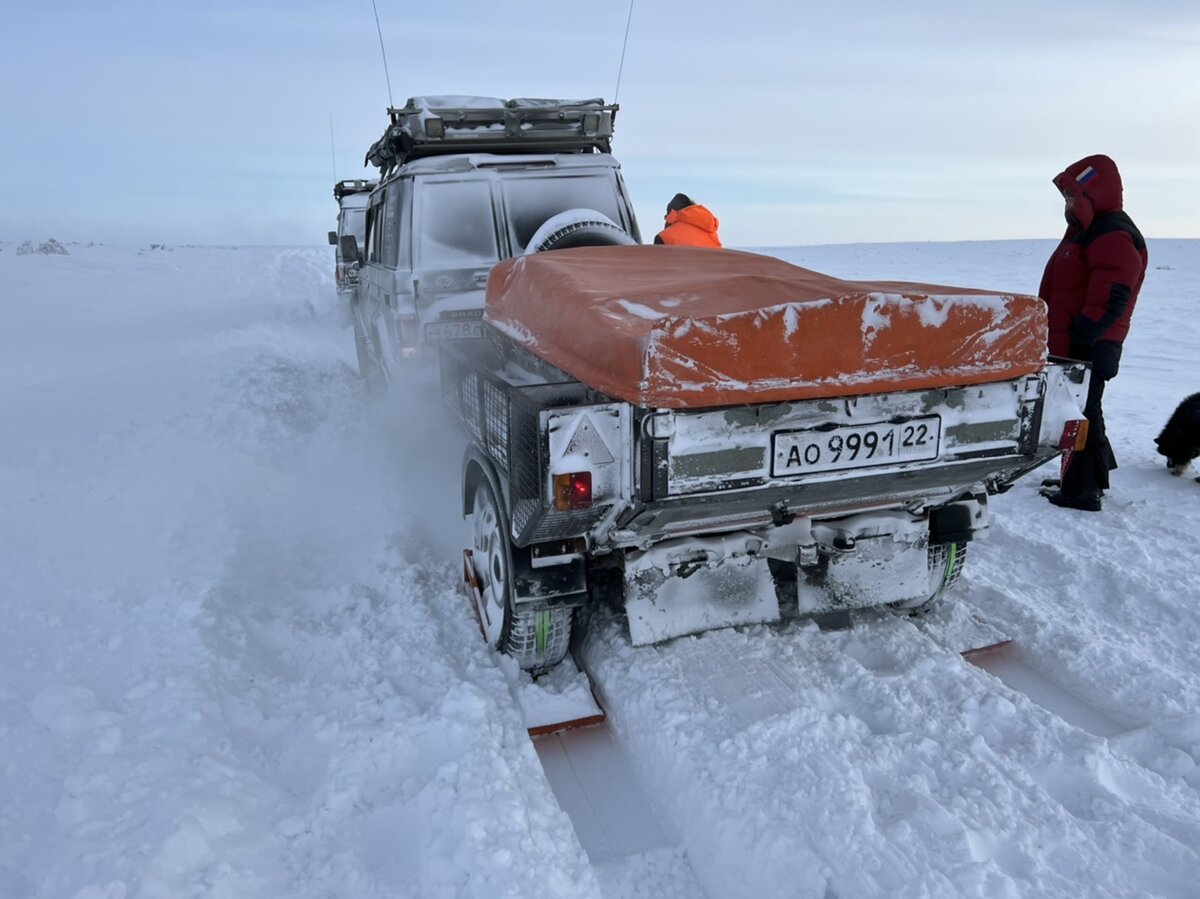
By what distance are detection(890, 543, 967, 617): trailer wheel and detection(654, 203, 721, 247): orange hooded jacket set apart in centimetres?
329

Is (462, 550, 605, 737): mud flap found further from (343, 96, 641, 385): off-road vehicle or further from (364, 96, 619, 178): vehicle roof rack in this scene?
(364, 96, 619, 178): vehicle roof rack

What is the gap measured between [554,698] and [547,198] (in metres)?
3.98

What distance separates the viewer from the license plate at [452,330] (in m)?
5.34

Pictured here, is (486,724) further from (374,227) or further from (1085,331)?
(374,227)

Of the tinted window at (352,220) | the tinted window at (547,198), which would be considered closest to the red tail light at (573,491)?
the tinted window at (547,198)

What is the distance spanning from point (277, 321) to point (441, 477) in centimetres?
1009

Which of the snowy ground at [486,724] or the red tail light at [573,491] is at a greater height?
the red tail light at [573,491]

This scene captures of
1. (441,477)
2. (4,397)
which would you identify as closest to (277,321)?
(4,397)

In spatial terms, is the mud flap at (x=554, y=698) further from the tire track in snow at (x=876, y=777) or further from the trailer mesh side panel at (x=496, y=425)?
the trailer mesh side panel at (x=496, y=425)

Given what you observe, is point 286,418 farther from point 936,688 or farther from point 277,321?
point 277,321

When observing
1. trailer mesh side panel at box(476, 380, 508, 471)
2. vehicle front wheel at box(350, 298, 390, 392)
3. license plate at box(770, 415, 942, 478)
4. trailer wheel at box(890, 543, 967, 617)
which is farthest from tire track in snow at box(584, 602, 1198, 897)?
vehicle front wheel at box(350, 298, 390, 392)

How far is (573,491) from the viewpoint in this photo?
2.55 m

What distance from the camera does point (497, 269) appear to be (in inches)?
164

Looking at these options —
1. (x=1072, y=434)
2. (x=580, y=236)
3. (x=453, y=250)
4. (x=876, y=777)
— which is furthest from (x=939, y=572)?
(x=453, y=250)
